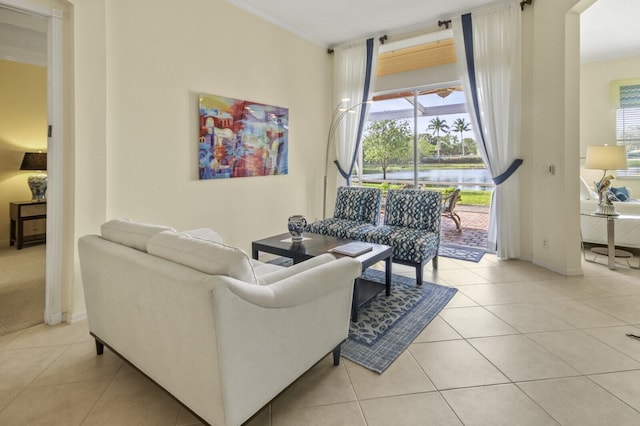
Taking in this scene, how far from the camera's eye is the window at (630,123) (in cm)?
558

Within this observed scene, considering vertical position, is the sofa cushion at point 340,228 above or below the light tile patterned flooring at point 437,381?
above

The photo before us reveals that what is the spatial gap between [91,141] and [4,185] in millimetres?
3809

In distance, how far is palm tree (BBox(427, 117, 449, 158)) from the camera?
4.96 metres

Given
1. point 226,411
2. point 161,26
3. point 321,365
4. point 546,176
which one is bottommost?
point 321,365

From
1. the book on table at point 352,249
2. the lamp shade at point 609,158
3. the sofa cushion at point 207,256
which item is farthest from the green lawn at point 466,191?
the sofa cushion at point 207,256

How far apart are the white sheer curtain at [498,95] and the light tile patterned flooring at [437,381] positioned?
1644 mm

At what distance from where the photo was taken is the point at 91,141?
2646mm

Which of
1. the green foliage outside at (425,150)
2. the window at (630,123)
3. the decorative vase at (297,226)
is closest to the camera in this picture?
the decorative vase at (297,226)

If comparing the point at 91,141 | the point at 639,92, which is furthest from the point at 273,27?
the point at 639,92

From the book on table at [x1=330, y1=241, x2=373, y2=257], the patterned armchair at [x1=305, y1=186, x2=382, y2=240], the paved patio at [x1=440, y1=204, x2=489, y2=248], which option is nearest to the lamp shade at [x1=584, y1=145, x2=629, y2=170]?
the paved patio at [x1=440, y1=204, x2=489, y2=248]

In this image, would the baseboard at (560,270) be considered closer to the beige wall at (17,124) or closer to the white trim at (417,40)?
the white trim at (417,40)

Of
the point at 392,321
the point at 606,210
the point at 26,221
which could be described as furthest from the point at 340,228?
the point at 26,221

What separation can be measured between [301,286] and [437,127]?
418cm

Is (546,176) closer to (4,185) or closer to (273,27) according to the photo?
(273,27)
